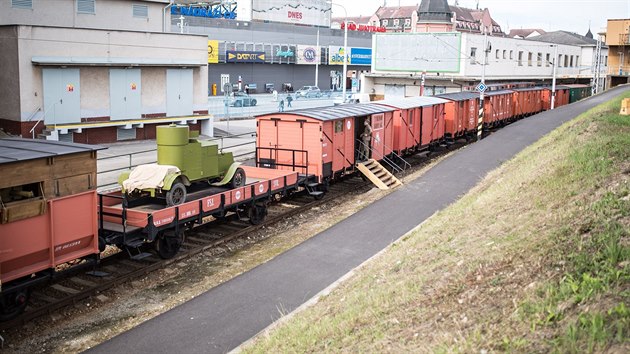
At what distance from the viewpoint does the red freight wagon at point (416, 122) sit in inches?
1220

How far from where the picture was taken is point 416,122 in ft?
108

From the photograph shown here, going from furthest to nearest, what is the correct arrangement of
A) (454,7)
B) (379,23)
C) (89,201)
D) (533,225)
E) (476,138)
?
(379,23), (454,7), (476,138), (89,201), (533,225)

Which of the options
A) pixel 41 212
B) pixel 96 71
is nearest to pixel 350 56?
pixel 96 71

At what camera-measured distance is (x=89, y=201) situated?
14.3 metres

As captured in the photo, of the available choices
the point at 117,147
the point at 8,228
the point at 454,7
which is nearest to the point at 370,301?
the point at 8,228

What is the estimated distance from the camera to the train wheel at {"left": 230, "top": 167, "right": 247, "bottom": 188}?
2092 centimetres

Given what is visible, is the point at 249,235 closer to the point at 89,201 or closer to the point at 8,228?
the point at 89,201

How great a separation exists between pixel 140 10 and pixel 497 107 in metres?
25.8

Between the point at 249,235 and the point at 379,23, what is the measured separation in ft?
439

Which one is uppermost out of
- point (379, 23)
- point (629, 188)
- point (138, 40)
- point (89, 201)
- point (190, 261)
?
point (379, 23)

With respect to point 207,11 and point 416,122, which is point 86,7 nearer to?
point 416,122

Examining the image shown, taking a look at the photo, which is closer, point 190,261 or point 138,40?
point 190,261

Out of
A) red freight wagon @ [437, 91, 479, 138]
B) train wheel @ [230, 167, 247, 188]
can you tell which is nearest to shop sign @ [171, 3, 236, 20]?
red freight wagon @ [437, 91, 479, 138]

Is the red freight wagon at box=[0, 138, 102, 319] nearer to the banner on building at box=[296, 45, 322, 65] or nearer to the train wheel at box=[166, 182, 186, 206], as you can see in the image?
the train wheel at box=[166, 182, 186, 206]
